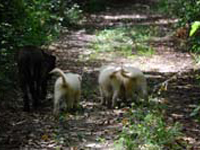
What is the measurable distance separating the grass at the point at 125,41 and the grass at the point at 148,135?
7099mm

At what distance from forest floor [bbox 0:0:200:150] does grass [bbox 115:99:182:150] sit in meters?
0.22

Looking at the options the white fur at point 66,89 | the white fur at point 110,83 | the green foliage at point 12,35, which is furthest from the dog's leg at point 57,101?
the green foliage at point 12,35

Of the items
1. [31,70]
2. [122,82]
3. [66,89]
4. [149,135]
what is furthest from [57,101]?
[149,135]

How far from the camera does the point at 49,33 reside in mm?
15648

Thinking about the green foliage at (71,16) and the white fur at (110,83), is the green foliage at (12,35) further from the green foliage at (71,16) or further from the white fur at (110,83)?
the green foliage at (71,16)

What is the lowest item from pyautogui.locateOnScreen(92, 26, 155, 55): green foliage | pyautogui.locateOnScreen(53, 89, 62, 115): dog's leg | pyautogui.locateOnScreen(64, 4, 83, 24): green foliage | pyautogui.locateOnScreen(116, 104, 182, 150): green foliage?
pyautogui.locateOnScreen(116, 104, 182, 150): green foliage

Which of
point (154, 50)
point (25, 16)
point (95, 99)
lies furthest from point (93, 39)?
point (95, 99)

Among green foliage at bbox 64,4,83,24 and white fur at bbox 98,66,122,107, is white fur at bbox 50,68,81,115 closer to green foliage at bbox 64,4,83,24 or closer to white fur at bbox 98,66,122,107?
white fur at bbox 98,66,122,107

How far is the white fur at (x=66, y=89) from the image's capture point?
7.46m

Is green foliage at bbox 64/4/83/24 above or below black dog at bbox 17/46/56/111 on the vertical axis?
above

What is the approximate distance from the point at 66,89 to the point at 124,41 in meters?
8.64

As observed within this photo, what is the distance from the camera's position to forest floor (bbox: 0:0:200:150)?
6.24 metres

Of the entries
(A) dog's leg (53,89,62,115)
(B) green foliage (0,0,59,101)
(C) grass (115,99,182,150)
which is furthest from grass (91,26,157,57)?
(C) grass (115,99,182,150)

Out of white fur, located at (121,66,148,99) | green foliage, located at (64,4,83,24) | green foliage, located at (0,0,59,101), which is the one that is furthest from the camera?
green foliage, located at (64,4,83,24)
